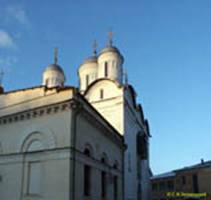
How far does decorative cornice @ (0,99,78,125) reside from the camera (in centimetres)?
1427

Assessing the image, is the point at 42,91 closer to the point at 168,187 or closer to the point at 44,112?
the point at 44,112

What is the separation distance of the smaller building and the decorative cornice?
24.0 meters

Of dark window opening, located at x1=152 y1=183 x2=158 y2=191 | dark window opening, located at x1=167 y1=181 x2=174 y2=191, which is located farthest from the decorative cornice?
dark window opening, located at x1=152 y1=183 x2=158 y2=191

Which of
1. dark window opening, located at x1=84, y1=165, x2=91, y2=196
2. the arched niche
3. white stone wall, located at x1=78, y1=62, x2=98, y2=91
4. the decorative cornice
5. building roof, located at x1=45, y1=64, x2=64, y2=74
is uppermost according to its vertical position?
building roof, located at x1=45, y1=64, x2=64, y2=74

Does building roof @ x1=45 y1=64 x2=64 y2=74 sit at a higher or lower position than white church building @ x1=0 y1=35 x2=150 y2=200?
higher

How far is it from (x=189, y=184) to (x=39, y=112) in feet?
92.6

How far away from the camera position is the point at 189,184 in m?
37.5

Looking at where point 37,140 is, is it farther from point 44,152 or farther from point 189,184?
point 189,184

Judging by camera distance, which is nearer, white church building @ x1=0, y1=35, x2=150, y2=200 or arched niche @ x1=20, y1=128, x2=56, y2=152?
white church building @ x1=0, y1=35, x2=150, y2=200

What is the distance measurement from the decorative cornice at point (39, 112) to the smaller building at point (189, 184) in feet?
78.7

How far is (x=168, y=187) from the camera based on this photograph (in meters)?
42.8

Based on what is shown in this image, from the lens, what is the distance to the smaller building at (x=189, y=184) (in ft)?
115

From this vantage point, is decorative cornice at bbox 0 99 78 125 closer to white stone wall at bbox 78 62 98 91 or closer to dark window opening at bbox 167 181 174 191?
white stone wall at bbox 78 62 98 91

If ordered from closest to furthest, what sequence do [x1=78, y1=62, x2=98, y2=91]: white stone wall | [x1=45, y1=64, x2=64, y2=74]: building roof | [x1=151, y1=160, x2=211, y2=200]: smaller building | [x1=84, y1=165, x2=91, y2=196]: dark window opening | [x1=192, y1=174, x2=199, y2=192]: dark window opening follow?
[x1=84, y1=165, x2=91, y2=196]: dark window opening, [x1=78, y1=62, x2=98, y2=91]: white stone wall, [x1=45, y1=64, x2=64, y2=74]: building roof, [x1=151, y1=160, x2=211, y2=200]: smaller building, [x1=192, y1=174, x2=199, y2=192]: dark window opening
